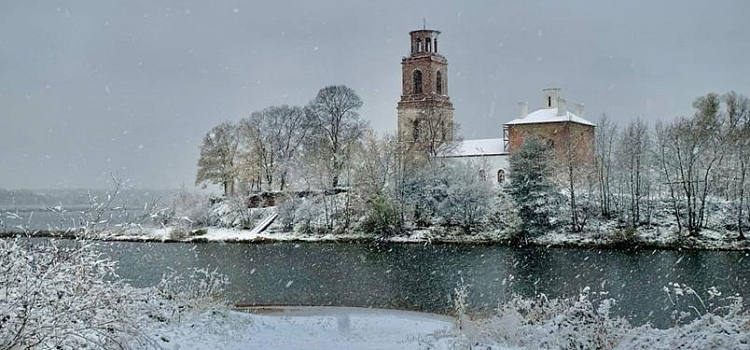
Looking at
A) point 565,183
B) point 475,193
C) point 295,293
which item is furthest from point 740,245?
point 295,293

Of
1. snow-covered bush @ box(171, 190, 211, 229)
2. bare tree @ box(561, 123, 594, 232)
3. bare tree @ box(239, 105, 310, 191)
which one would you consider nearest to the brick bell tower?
bare tree @ box(239, 105, 310, 191)

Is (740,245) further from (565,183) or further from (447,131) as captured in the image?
(447,131)

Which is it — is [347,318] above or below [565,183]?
below

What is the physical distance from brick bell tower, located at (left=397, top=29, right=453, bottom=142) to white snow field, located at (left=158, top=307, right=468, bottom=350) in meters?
38.0

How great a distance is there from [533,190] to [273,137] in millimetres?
22951

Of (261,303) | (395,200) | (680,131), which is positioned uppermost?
(680,131)

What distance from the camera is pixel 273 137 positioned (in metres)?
51.3

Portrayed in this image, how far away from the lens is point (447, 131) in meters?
53.4

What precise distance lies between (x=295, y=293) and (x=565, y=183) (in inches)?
898

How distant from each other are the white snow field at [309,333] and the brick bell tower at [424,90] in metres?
38.0

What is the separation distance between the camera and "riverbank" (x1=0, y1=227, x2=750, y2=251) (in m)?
32.7

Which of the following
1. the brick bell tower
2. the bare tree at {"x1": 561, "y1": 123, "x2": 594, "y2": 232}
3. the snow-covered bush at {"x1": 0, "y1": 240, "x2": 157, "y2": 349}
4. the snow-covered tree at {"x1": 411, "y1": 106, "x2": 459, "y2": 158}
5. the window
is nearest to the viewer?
the snow-covered bush at {"x1": 0, "y1": 240, "x2": 157, "y2": 349}

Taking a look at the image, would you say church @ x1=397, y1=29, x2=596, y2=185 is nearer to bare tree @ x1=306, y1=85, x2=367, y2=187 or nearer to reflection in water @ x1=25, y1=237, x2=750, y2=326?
bare tree @ x1=306, y1=85, x2=367, y2=187

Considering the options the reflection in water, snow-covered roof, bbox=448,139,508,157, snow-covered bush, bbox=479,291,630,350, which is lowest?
the reflection in water
